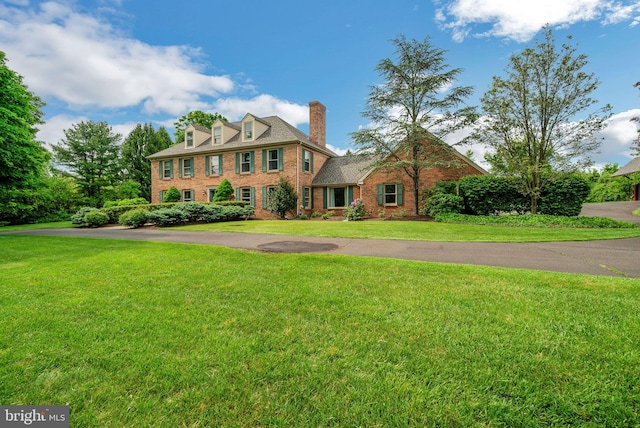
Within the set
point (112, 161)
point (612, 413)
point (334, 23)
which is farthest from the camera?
point (112, 161)

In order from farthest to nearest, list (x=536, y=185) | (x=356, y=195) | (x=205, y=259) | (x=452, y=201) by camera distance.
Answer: (x=356, y=195), (x=452, y=201), (x=536, y=185), (x=205, y=259)

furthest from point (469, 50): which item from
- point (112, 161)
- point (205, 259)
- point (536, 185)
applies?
point (112, 161)

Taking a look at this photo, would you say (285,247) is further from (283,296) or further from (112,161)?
(112,161)

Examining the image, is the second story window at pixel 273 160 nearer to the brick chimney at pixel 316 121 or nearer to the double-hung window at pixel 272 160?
the double-hung window at pixel 272 160

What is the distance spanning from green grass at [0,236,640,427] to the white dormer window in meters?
21.3

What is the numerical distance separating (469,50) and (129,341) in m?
14.7

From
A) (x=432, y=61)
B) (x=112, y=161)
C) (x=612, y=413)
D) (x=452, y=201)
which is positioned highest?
(x=432, y=61)

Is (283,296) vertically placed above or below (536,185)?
below

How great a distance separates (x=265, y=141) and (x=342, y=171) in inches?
267

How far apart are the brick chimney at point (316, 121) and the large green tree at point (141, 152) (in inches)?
1014

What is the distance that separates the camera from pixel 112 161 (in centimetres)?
3600

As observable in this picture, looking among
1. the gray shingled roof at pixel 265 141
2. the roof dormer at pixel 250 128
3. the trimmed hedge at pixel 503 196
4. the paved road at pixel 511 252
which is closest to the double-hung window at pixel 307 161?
the gray shingled roof at pixel 265 141

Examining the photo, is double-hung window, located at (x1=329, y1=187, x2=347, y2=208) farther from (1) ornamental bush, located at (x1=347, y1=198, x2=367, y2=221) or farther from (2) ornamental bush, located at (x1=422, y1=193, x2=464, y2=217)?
(2) ornamental bush, located at (x1=422, y1=193, x2=464, y2=217)

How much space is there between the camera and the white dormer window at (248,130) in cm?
2442
